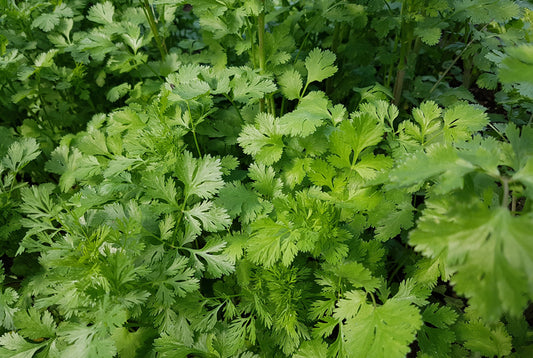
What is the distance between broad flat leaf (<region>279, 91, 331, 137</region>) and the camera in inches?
46.0

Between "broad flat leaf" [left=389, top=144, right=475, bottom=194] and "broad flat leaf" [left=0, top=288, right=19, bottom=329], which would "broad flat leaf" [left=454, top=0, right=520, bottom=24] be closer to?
"broad flat leaf" [left=389, top=144, right=475, bottom=194]

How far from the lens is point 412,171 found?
0.75 meters

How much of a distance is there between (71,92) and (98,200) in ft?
3.70

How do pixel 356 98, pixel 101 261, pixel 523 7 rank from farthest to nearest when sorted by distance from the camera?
pixel 356 98 < pixel 523 7 < pixel 101 261

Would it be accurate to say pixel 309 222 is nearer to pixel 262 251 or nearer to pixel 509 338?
pixel 262 251

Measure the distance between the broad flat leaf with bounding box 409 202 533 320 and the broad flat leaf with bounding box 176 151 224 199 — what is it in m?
0.72

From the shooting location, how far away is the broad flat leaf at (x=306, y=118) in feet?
3.83

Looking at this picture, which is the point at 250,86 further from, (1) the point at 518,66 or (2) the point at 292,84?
(1) the point at 518,66

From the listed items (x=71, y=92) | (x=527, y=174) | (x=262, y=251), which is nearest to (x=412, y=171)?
(x=527, y=174)

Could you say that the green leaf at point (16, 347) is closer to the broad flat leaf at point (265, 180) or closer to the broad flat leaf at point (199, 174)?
the broad flat leaf at point (199, 174)

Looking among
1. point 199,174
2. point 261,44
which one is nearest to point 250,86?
point 261,44

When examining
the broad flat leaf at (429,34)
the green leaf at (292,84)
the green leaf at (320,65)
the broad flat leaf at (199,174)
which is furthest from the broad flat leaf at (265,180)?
the broad flat leaf at (429,34)

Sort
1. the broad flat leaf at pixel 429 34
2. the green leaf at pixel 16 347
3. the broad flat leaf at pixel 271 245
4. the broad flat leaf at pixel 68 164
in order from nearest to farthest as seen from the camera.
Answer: the broad flat leaf at pixel 271 245 → the green leaf at pixel 16 347 → the broad flat leaf at pixel 429 34 → the broad flat leaf at pixel 68 164

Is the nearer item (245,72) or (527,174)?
(527,174)
